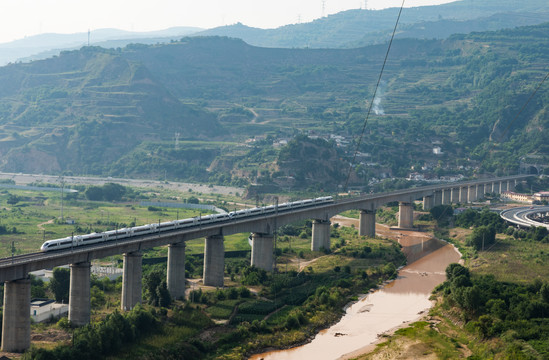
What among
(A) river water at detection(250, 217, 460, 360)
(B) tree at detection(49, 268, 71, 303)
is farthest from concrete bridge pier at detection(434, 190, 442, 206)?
(B) tree at detection(49, 268, 71, 303)

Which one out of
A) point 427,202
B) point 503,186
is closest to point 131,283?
point 427,202

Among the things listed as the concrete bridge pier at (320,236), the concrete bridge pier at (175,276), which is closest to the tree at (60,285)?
the concrete bridge pier at (175,276)

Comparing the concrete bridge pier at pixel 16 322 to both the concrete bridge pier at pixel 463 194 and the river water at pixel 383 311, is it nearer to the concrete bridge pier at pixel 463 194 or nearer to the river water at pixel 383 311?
the river water at pixel 383 311

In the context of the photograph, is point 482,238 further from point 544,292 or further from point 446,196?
point 446,196

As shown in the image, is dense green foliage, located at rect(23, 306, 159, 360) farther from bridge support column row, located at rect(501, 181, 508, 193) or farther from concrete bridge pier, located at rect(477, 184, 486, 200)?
bridge support column row, located at rect(501, 181, 508, 193)

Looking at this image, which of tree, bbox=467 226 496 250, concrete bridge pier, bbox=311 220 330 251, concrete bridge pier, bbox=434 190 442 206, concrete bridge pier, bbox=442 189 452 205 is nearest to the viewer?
concrete bridge pier, bbox=311 220 330 251

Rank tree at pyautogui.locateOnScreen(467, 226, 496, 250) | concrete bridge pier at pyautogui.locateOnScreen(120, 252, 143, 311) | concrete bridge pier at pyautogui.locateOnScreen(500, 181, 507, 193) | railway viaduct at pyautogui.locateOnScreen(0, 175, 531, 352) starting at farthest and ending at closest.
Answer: concrete bridge pier at pyautogui.locateOnScreen(500, 181, 507, 193) < tree at pyautogui.locateOnScreen(467, 226, 496, 250) < concrete bridge pier at pyautogui.locateOnScreen(120, 252, 143, 311) < railway viaduct at pyautogui.locateOnScreen(0, 175, 531, 352)

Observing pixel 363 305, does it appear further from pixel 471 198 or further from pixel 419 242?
pixel 471 198
